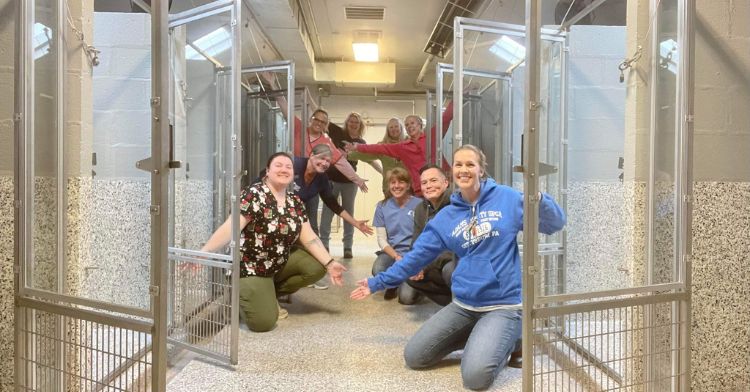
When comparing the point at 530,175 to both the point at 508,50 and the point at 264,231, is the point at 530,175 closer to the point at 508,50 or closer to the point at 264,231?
the point at 264,231

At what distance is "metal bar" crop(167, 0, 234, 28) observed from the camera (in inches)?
90.9

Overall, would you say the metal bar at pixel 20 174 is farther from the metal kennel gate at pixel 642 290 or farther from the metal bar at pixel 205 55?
the metal kennel gate at pixel 642 290

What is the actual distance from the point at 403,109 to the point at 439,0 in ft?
12.6

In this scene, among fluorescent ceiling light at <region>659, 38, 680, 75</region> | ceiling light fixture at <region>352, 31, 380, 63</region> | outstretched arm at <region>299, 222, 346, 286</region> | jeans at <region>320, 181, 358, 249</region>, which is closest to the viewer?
fluorescent ceiling light at <region>659, 38, 680, 75</region>

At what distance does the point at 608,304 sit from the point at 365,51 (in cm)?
554

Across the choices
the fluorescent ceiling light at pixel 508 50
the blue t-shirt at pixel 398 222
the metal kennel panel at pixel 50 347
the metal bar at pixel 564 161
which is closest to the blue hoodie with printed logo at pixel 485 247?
the metal bar at pixel 564 161

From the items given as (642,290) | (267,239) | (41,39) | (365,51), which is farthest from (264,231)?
(365,51)

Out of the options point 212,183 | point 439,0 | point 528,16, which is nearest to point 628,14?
point 528,16

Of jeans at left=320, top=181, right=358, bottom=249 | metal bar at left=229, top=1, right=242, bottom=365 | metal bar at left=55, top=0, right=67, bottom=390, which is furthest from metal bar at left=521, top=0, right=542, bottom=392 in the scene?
A: jeans at left=320, top=181, right=358, bottom=249

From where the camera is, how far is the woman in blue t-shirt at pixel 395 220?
3.78 meters

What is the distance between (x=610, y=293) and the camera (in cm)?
161

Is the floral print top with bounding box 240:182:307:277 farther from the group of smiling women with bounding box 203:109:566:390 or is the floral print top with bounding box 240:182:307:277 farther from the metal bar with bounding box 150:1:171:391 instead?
the metal bar with bounding box 150:1:171:391

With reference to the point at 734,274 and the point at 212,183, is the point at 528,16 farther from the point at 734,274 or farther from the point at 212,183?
the point at 212,183

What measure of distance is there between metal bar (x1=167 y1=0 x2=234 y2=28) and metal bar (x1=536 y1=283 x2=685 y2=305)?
1760mm
